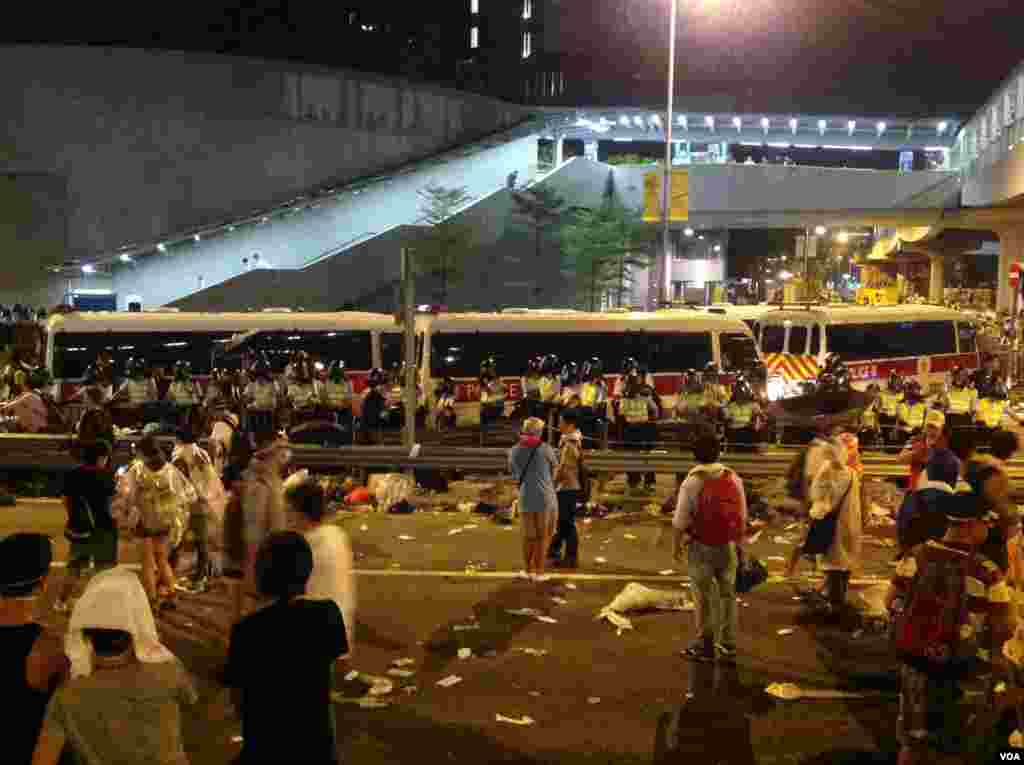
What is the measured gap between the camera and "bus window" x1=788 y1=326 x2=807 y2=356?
24.4 m

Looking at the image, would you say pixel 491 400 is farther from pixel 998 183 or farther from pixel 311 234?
pixel 311 234

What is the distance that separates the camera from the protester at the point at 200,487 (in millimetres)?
8781

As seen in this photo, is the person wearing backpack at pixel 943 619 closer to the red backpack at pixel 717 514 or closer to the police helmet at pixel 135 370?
the red backpack at pixel 717 514

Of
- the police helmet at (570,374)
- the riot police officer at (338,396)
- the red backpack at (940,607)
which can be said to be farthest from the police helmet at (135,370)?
the red backpack at (940,607)

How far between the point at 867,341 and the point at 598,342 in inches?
310

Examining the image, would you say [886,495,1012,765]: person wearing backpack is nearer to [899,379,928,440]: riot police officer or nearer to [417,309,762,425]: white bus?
[899,379,928,440]: riot police officer

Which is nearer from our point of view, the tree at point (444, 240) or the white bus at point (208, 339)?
the white bus at point (208, 339)

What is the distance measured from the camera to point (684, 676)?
7301mm

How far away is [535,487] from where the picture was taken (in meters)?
9.20

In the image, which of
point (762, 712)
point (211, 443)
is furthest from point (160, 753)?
point (211, 443)

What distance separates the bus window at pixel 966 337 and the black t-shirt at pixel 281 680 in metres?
25.3

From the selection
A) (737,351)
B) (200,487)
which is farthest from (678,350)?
(200,487)

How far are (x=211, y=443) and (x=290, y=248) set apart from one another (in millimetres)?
29698

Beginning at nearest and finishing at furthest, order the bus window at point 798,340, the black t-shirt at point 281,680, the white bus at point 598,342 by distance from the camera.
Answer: the black t-shirt at point 281,680 < the white bus at point 598,342 < the bus window at point 798,340
